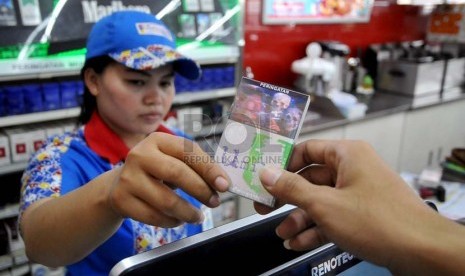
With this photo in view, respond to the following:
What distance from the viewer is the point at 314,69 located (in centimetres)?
305

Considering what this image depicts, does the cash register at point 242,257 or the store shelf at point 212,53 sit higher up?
the store shelf at point 212,53

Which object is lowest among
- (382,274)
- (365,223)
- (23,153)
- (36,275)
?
(36,275)

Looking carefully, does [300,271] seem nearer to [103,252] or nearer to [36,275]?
[103,252]

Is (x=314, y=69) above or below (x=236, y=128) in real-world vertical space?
below

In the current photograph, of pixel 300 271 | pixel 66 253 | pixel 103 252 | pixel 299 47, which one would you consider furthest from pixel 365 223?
pixel 299 47

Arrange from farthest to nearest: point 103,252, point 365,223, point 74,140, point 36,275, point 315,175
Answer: point 36,275, point 74,140, point 103,252, point 315,175, point 365,223

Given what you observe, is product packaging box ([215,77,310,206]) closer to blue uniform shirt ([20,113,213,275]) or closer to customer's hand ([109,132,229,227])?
customer's hand ([109,132,229,227])

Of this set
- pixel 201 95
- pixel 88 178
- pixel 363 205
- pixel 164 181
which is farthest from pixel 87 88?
pixel 201 95

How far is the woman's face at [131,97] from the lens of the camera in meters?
1.18

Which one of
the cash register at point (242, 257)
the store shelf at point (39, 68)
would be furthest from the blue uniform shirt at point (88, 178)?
the store shelf at point (39, 68)

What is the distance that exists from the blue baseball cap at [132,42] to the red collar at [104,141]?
212 millimetres

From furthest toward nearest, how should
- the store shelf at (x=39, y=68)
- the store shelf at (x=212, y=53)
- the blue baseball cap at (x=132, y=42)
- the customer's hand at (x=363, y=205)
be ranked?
the store shelf at (x=212, y=53) → the store shelf at (x=39, y=68) → the blue baseball cap at (x=132, y=42) → the customer's hand at (x=363, y=205)

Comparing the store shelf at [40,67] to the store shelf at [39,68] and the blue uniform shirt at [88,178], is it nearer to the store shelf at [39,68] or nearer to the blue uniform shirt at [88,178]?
the store shelf at [39,68]

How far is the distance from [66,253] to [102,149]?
41 cm
